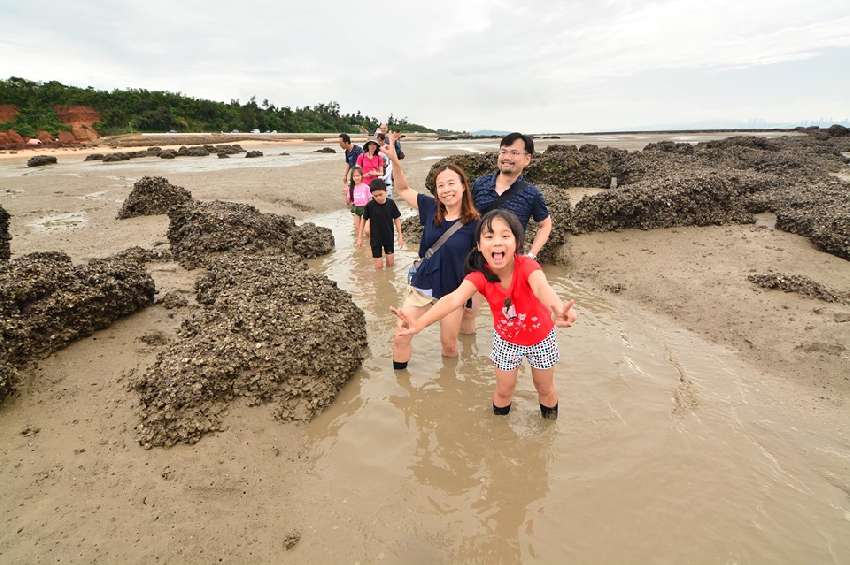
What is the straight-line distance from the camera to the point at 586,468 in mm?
3084

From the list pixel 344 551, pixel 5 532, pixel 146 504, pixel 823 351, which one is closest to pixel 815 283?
pixel 823 351

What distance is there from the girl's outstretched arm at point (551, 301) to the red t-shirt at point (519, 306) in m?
0.08

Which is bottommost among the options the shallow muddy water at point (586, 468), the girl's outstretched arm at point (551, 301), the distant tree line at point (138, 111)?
the shallow muddy water at point (586, 468)

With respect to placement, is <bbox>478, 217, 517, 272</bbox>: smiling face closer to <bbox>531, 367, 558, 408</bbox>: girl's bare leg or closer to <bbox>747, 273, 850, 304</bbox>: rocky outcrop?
<bbox>531, 367, 558, 408</bbox>: girl's bare leg

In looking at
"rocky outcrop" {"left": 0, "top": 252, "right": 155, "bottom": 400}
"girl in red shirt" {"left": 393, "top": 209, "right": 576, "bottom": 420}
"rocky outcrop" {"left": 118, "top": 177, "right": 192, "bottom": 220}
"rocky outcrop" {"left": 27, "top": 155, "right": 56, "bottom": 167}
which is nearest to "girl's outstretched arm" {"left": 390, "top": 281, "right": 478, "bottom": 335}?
"girl in red shirt" {"left": 393, "top": 209, "right": 576, "bottom": 420}

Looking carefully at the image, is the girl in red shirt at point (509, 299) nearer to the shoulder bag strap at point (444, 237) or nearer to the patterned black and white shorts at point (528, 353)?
the patterned black and white shorts at point (528, 353)

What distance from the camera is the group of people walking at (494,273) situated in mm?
3025

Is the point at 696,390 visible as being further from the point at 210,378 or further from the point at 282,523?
the point at 210,378

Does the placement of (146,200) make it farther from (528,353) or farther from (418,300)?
(528,353)

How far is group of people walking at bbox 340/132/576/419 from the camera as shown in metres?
3.03

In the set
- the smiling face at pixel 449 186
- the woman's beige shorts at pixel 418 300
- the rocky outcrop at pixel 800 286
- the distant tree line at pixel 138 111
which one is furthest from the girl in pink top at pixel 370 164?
the distant tree line at pixel 138 111

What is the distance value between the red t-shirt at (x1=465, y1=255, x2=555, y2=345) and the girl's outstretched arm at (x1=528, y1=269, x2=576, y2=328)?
84 mm

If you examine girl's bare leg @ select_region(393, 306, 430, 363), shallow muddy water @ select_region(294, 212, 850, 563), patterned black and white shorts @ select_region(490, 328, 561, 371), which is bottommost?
shallow muddy water @ select_region(294, 212, 850, 563)

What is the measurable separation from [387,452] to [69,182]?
18.3 meters
